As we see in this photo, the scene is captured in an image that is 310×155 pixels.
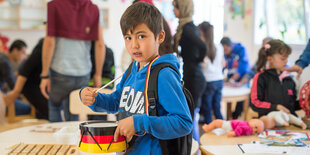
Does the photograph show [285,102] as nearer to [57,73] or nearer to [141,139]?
[141,139]

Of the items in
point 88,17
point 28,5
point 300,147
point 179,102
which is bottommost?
point 300,147

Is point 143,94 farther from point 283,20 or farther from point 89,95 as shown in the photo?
point 283,20

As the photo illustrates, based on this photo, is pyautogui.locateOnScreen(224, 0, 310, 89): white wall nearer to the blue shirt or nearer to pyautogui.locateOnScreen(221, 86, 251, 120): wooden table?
the blue shirt

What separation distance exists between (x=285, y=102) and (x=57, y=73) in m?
1.57

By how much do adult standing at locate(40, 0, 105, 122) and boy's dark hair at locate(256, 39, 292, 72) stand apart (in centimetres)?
118

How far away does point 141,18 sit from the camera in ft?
3.55

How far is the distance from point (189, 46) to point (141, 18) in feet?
4.17

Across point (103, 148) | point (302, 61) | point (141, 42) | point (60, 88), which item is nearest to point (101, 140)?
point (103, 148)

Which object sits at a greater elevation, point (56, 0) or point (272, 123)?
point (56, 0)

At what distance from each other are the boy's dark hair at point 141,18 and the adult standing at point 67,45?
1.42 metres

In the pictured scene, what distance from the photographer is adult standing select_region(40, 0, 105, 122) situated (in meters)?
2.42

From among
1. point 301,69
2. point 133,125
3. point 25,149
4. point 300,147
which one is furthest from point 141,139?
point 301,69

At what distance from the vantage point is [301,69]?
195cm

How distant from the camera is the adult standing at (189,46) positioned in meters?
2.12
